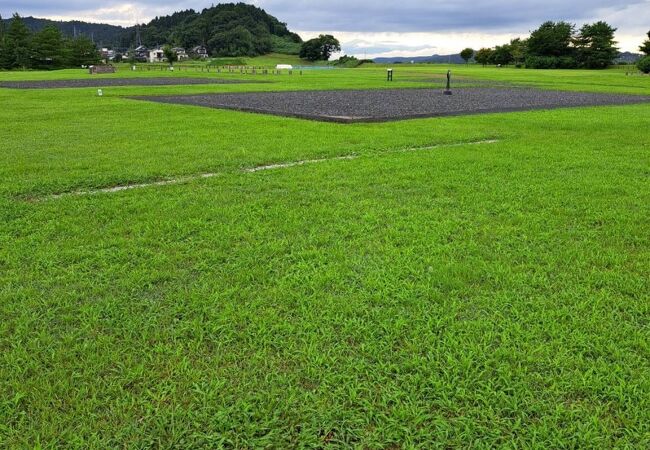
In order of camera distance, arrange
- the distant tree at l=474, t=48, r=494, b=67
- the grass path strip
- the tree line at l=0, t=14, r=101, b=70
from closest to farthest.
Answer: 1. the grass path strip
2. the tree line at l=0, t=14, r=101, b=70
3. the distant tree at l=474, t=48, r=494, b=67

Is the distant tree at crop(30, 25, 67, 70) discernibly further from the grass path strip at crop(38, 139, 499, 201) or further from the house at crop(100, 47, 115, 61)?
the grass path strip at crop(38, 139, 499, 201)

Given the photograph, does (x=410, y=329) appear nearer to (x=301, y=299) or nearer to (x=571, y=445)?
(x=301, y=299)

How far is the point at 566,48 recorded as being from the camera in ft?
224

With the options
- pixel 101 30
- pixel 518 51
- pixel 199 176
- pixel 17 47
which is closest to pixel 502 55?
pixel 518 51

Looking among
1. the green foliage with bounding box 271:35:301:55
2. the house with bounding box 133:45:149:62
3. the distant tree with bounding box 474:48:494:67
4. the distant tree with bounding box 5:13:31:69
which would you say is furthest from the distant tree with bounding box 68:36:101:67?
the distant tree with bounding box 474:48:494:67

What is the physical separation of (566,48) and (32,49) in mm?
65468

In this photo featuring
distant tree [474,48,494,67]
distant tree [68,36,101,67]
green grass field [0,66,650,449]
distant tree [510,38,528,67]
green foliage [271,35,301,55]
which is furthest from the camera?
green foliage [271,35,301,55]

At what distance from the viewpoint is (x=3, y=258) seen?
3582 millimetres

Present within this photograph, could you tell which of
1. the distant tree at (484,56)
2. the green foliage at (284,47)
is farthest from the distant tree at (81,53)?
the distant tree at (484,56)

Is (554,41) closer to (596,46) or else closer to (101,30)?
(596,46)

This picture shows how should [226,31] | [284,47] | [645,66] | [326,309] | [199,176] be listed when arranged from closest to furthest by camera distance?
[326,309] < [199,176] < [645,66] < [226,31] < [284,47]

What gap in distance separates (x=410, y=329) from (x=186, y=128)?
855 cm

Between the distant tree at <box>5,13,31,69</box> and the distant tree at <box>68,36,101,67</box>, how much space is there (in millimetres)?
5191

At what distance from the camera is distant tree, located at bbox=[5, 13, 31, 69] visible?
5603cm
